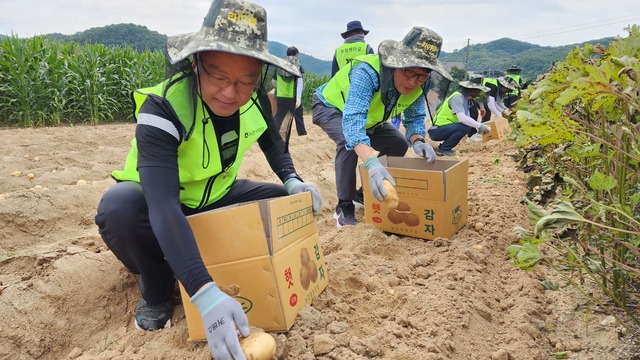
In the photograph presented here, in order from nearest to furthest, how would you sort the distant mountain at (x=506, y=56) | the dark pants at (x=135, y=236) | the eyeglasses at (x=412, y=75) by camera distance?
the dark pants at (x=135, y=236), the eyeglasses at (x=412, y=75), the distant mountain at (x=506, y=56)

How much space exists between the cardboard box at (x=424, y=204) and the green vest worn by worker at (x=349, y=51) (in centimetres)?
345

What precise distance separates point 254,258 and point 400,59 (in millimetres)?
1547

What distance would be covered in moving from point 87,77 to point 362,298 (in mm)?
7746

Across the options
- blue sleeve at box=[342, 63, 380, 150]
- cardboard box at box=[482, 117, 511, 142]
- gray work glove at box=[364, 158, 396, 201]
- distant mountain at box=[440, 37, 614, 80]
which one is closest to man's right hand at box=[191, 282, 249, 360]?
gray work glove at box=[364, 158, 396, 201]

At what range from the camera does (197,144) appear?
1.67 metres

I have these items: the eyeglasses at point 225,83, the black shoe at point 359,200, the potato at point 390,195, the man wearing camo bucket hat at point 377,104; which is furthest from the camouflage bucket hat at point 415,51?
the black shoe at point 359,200

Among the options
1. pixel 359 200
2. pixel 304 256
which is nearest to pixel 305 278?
pixel 304 256

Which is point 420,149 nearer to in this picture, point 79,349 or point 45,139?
point 79,349

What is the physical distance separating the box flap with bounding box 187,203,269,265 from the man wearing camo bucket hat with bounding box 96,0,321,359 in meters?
0.12

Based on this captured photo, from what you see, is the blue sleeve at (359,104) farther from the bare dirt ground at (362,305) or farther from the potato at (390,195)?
the bare dirt ground at (362,305)

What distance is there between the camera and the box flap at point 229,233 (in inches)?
58.6

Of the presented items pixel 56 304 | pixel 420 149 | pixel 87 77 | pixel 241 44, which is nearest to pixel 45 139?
pixel 87 77

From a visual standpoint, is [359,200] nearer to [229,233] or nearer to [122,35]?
→ [229,233]

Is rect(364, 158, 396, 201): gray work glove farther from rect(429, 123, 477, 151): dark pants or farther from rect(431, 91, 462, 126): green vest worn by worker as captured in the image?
rect(431, 91, 462, 126): green vest worn by worker
